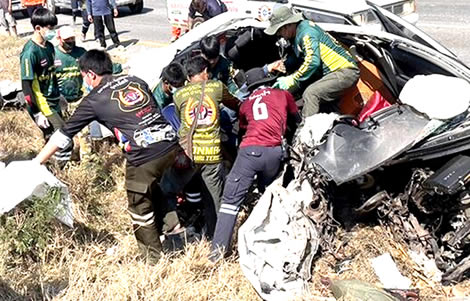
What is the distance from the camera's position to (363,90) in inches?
221

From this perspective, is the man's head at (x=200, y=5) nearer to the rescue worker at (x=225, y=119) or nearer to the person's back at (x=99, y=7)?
the rescue worker at (x=225, y=119)

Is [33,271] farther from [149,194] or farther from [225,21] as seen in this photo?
[225,21]

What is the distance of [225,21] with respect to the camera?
6340 mm

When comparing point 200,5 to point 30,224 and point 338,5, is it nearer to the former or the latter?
point 338,5

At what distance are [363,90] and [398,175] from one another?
113 cm

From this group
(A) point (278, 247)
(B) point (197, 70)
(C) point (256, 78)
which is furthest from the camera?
(C) point (256, 78)

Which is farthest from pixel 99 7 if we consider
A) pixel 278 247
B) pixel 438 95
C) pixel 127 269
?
pixel 278 247

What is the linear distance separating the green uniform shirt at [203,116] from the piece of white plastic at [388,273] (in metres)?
1.44

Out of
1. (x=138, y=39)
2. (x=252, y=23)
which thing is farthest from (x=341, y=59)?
(x=138, y=39)

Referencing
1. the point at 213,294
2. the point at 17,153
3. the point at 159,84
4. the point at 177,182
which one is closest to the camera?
the point at 213,294

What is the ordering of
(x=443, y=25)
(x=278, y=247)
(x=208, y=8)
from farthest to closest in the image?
(x=443, y=25), (x=208, y=8), (x=278, y=247)

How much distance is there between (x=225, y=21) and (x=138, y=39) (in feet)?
23.5

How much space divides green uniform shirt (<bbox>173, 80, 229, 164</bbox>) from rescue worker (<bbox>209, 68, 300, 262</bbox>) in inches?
9.0

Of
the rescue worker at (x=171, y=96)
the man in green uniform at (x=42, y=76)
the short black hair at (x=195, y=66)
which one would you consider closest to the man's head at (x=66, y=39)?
the man in green uniform at (x=42, y=76)
